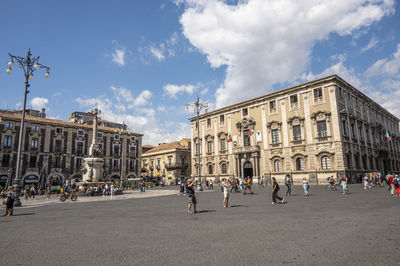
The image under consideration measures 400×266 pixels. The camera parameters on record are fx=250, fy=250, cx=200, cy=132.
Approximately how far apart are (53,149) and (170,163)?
78.2 ft

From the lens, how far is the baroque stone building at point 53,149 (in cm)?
4044

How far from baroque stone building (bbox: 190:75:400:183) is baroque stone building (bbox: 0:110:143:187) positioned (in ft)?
58.3

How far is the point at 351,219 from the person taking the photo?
829cm

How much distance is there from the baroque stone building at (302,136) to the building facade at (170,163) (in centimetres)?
1109

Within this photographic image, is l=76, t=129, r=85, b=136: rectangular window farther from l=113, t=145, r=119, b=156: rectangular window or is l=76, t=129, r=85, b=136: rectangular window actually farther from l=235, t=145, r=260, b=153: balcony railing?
l=235, t=145, r=260, b=153: balcony railing

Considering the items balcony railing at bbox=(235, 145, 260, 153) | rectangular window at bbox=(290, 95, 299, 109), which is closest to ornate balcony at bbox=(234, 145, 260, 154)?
balcony railing at bbox=(235, 145, 260, 153)

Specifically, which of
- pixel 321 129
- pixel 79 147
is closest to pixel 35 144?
pixel 79 147

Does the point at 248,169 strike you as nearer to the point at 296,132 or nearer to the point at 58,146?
the point at 296,132

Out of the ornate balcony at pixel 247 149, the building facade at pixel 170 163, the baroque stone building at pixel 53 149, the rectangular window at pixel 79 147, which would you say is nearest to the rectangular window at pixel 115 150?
the baroque stone building at pixel 53 149

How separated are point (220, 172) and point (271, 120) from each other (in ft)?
42.8

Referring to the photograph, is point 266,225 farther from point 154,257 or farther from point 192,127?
point 192,127

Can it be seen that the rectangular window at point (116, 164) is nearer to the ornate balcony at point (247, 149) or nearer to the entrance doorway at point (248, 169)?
the ornate balcony at point (247, 149)

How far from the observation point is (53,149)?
44.8m

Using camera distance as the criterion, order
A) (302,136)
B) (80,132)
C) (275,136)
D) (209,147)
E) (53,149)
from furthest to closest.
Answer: (80,132) → (209,147) → (53,149) → (275,136) → (302,136)
